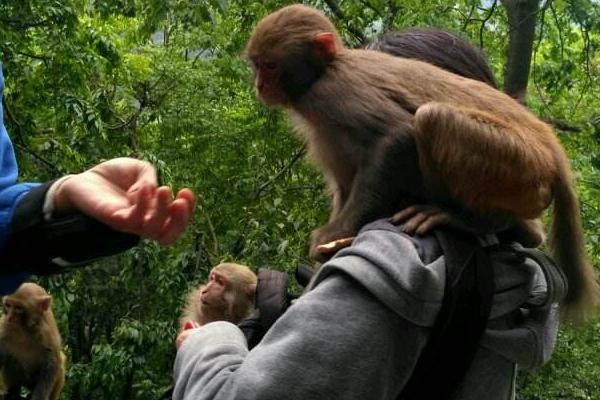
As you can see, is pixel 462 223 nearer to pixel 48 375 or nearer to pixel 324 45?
pixel 324 45

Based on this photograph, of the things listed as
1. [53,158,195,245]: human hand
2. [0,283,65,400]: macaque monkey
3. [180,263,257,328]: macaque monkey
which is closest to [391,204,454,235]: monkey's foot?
[53,158,195,245]: human hand

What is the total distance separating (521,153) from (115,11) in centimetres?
510

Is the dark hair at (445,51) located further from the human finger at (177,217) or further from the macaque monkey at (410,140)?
the human finger at (177,217)

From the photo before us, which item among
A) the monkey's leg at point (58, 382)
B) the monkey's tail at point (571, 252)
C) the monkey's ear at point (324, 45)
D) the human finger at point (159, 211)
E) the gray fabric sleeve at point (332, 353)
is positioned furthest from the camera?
the monkey's leg at point (58, 382)

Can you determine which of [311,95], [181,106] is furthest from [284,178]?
[311,95]

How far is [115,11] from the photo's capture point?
6395 millimetres

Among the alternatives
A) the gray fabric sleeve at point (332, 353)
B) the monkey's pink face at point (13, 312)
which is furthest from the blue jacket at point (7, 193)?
the monkey's pink face at point (13, 312)

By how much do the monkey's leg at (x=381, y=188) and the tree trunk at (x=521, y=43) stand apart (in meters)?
2.74

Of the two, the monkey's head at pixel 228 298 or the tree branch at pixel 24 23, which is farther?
the tree branch at pixel 24 23

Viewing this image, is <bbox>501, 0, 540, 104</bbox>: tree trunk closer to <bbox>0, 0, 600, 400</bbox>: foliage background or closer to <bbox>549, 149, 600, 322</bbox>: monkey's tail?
<bbox>0, 0, 600, 400</bbox>: foliage background

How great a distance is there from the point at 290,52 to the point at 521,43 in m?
2.75

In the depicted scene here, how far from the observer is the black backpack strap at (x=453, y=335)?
1435 mm

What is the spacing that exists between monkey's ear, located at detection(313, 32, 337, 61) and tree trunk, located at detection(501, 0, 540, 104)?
7.88 ft

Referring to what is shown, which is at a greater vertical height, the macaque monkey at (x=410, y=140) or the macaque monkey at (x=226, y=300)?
the macaque monkey at (x=410, y=140)
